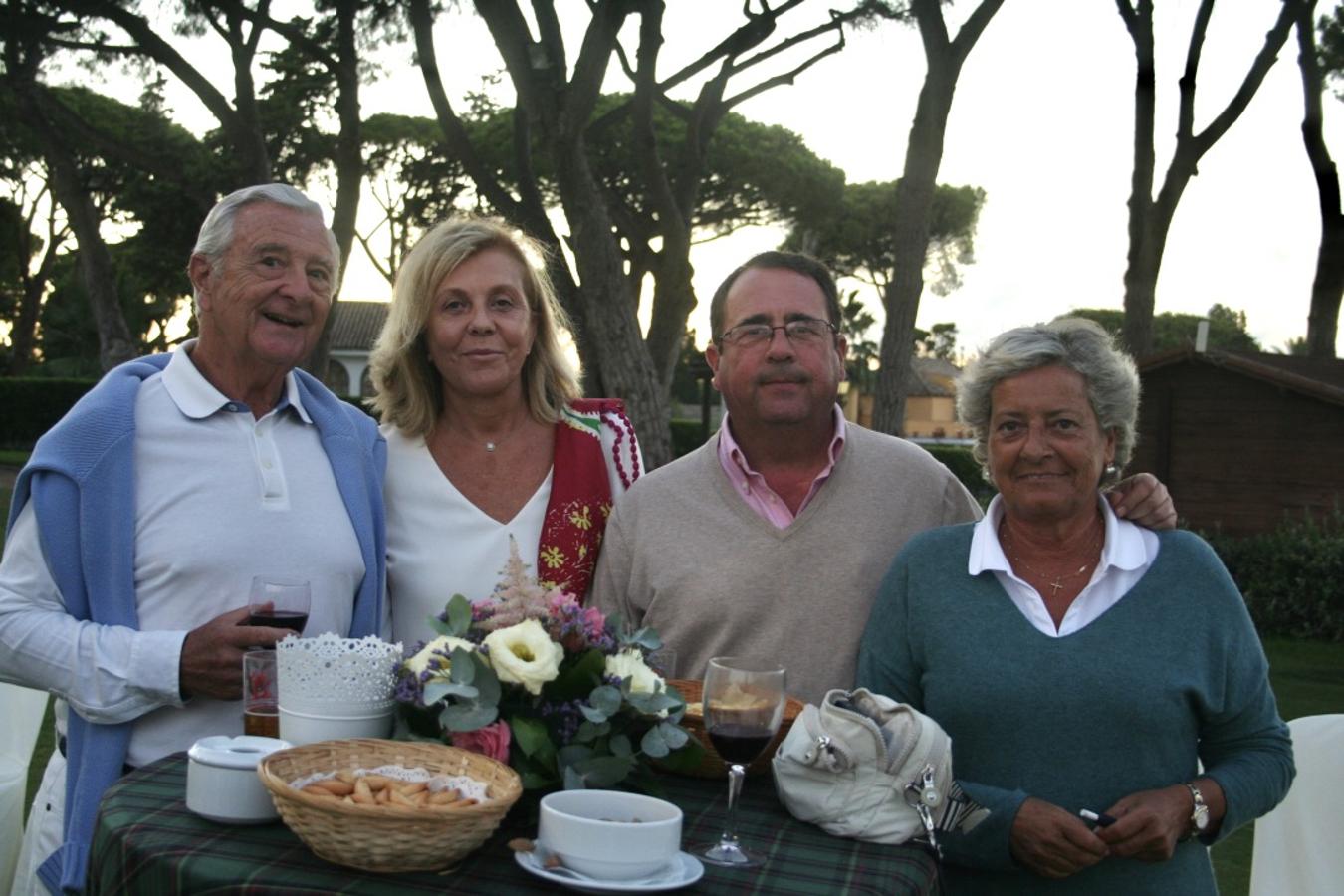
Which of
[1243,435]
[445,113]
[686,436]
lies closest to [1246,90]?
[1243,435]

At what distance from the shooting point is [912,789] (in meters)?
2.26

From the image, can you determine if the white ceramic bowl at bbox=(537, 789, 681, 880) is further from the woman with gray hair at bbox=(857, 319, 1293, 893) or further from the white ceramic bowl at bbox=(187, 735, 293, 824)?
the woman with gray hair at bbox=(857, 319, 1293, 893)

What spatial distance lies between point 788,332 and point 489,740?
1408mm

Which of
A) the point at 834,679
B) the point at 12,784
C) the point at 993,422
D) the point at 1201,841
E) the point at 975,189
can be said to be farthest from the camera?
the point at 975,189

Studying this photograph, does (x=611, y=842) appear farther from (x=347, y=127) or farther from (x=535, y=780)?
(x=347, y=127)

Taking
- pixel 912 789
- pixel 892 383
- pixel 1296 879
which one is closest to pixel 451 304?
pixel 912 789

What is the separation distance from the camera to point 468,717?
7.04 feet

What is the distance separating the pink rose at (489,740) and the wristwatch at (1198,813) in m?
1.42

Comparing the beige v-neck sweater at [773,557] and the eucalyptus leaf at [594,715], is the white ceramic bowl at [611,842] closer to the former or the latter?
the eucalyptus leaf at [594,715]

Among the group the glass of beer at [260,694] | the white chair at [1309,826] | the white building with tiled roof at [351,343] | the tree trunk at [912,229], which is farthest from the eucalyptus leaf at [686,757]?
the white building with tiled roof at [351,343]

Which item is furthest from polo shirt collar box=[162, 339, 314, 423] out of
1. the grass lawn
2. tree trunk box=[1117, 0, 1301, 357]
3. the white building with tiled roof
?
the white building with tiled roof

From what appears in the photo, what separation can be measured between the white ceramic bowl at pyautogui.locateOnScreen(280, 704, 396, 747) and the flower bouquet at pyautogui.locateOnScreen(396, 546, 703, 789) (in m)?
0.07

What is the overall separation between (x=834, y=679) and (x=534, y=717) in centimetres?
101

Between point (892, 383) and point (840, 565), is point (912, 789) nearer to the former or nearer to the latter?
point (840, 565)
